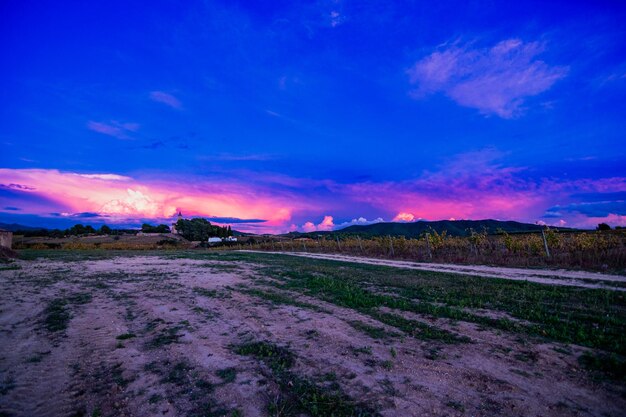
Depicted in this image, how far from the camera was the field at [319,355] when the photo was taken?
3.79 metres

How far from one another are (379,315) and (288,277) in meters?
7.86

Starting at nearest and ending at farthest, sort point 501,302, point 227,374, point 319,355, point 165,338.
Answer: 1. point 227,374
2. point 319,355
3. point 165,338
4. point 501,302

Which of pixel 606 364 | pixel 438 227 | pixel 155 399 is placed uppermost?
pixel 438 227

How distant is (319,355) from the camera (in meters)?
5.23

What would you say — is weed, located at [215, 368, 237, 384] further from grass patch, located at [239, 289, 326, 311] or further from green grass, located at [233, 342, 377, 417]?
grass patch, located at [239, 289, 326, 311]

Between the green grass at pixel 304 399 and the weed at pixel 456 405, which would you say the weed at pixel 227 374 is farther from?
the weed at pixel 456 405

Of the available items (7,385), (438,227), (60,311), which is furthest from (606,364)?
(438,227)

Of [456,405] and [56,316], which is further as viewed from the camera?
[56,316]

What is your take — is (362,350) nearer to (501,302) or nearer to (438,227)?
(501,302)

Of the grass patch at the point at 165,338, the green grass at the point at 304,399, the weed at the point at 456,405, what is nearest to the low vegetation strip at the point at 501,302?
the weed at the point at 456,405

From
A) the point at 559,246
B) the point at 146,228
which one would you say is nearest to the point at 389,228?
the point at 146,228

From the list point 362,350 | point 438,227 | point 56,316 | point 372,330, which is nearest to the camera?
point 362,350

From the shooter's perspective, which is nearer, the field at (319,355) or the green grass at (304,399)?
the green grass at (304,399)

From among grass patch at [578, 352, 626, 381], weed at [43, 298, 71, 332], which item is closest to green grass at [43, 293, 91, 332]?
weed at [43, 298, 71, 332]
